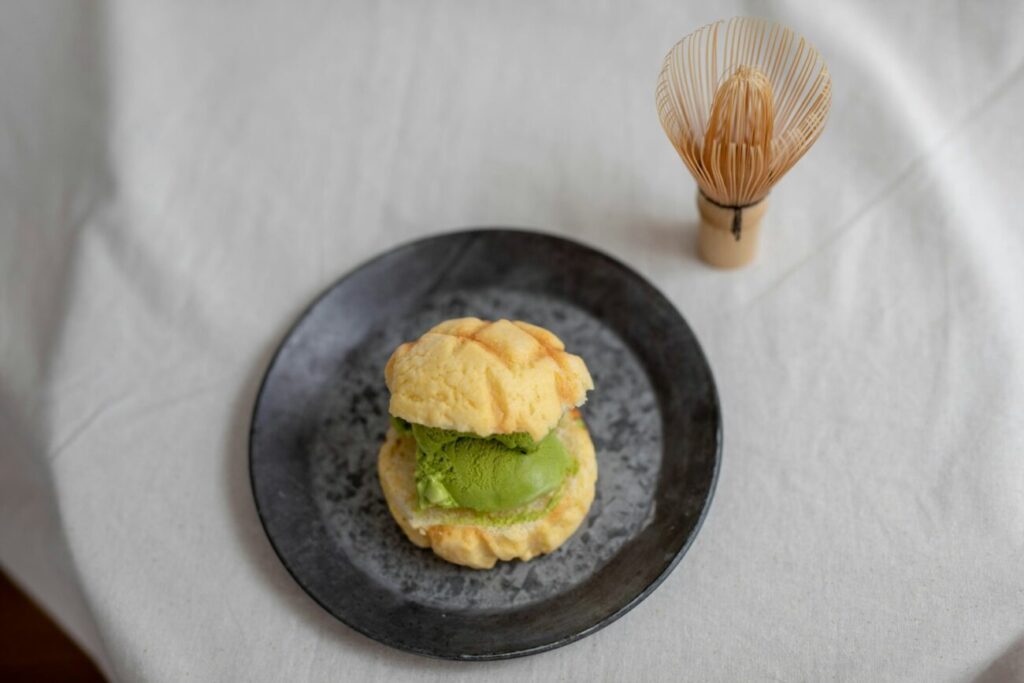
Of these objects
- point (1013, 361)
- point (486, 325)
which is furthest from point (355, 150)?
point (1013, 361)

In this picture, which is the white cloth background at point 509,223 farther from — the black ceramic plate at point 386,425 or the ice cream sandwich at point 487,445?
the ice cream sandwich at point 487,445

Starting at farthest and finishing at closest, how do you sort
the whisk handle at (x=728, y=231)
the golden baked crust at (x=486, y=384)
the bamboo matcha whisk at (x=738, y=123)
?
1. the whisk handle at (x=728, y=231)
2. the bamboo matcha whisk at (x=738, y=123)
3. the golden baked crust at (x=486, y=384)

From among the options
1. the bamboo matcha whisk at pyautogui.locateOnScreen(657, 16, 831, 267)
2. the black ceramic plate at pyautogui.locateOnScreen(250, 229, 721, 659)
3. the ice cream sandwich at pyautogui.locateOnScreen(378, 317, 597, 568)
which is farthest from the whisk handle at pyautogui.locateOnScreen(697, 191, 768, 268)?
the ice cream sandwich at pyautogui.locateOnScreen(378, 317, 597, 568)

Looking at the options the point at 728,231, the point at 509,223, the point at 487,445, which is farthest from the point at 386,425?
the point at 728,231

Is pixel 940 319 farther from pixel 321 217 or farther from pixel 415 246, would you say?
pixel 321 217

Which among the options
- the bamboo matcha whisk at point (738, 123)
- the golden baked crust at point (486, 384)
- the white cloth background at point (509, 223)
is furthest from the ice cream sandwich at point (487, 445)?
the bamboo matcha whisk at point (738, 123)

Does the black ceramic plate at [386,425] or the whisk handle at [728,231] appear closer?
the black ceramic plate at [386,425]

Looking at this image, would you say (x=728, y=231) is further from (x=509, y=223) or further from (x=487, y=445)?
(x=487, y=445)
